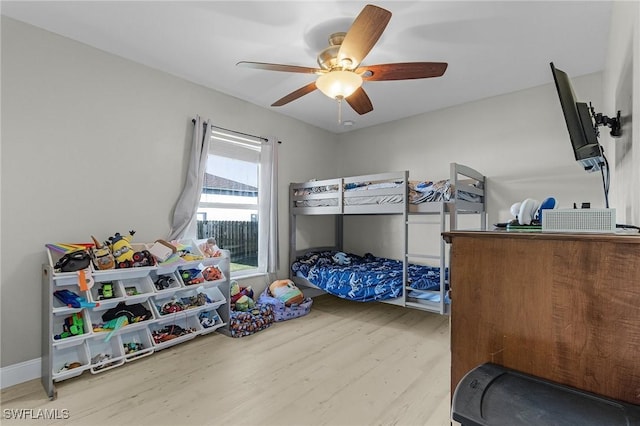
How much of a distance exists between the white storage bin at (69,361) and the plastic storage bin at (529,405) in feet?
7.94

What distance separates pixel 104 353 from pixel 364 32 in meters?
2.87

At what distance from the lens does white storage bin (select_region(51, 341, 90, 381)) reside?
199 cm

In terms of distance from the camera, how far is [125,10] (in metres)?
2.02

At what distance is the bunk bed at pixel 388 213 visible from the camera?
283 centimetres

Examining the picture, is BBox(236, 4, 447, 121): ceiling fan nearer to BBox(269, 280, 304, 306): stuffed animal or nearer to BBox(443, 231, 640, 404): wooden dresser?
BBox(443, 231, 640, 404): wooden dresser

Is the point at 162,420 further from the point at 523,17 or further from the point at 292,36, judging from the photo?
the point at 523,17

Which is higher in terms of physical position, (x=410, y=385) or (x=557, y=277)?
(x=557, y=277)

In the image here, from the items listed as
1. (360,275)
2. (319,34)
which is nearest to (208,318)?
(360,275)

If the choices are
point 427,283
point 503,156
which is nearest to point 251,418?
point 427,283

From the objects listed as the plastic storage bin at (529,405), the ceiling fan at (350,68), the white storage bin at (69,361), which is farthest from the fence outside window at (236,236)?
the plastic storage bin at (529,405)

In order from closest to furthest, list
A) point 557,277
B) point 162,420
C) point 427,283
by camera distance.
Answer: point 557,277, point 162,420, point 427,283

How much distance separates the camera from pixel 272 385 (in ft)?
6.54

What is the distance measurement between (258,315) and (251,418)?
4.58ft

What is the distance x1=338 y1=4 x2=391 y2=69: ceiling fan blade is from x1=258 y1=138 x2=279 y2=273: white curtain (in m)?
1.98
